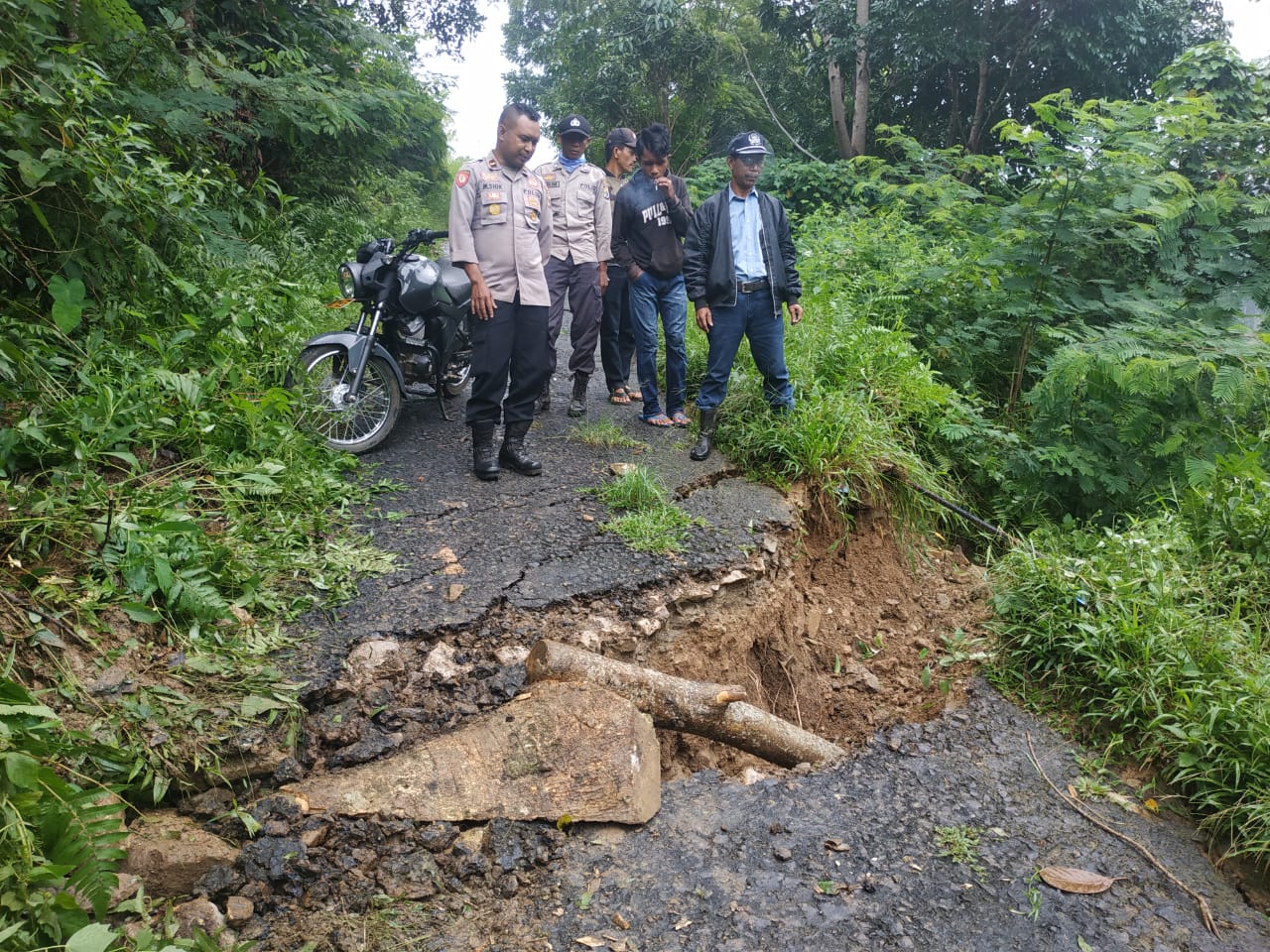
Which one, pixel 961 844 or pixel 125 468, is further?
pixel 125 468

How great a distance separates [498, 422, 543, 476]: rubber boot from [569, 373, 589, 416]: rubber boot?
1.19 meters

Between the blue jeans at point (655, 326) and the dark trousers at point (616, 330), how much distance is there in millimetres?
276

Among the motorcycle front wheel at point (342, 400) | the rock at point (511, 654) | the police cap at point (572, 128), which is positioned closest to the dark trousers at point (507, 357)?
the motorcycle front wheel at point (342, 400)

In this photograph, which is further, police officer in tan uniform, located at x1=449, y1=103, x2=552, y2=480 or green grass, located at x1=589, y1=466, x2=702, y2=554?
police officer in tan uniform, located at x1=449, y1=103, x2=552, y2=480

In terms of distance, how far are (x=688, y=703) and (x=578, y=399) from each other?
10.7ft

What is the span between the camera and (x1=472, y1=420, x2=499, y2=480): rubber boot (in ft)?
14.8

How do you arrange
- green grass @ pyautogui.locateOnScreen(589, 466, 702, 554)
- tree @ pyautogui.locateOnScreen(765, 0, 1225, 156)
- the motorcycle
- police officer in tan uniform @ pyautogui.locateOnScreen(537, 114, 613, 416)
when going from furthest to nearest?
tree @ pyautogui.locateOnScreen(765, 0, 1225, 156) → police officer in tan uniform @ pyautogui.locateOnScreen(537, 114, 613, 416) → the motorcycle → green grass @ pyautogui.locateOnScreen(589, 466, 702, 554)

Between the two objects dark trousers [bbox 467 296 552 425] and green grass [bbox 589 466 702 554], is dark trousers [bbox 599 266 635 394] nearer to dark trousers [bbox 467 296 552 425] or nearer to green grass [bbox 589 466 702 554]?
dark trousers [bbox 467 296 552 425]

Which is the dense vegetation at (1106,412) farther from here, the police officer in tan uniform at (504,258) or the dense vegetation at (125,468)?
the dense vegetation at (125,468)

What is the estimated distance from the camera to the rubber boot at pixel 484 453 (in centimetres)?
452

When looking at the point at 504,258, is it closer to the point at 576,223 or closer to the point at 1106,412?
the point at 576,223

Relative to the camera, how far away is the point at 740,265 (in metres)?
4.74

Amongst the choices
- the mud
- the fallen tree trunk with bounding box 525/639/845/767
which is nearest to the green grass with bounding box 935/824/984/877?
the mud

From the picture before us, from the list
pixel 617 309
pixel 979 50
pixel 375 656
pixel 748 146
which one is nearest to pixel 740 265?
pixel 748 146
